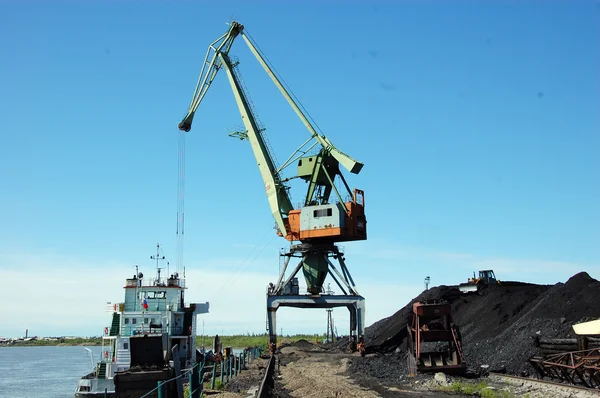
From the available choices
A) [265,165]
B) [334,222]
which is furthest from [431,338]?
[265,165]

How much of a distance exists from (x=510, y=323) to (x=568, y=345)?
11.8 metres

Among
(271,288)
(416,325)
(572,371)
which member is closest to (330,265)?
(271,288)

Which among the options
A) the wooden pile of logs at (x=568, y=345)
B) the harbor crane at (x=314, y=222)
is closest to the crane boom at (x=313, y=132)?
the harbor crane at (x=314, y=222)

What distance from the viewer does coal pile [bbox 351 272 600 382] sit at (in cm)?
2608

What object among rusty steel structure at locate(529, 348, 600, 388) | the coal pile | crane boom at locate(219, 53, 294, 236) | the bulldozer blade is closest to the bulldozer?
the bulldozer blade

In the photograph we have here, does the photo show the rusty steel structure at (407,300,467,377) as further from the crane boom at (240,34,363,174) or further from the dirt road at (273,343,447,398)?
the crane boom at (240,34,363,174)

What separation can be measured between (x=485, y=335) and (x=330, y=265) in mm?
14204

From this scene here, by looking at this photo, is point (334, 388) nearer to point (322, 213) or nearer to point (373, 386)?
point (373, 386)

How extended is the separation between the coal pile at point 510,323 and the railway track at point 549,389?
3071mm

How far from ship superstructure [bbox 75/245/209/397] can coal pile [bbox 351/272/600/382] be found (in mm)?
10095

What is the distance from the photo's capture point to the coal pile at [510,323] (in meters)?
26.1

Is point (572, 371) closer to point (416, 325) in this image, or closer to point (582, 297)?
point (416, 325)

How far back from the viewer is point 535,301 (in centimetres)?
3531

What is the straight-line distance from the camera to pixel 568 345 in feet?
73.2
